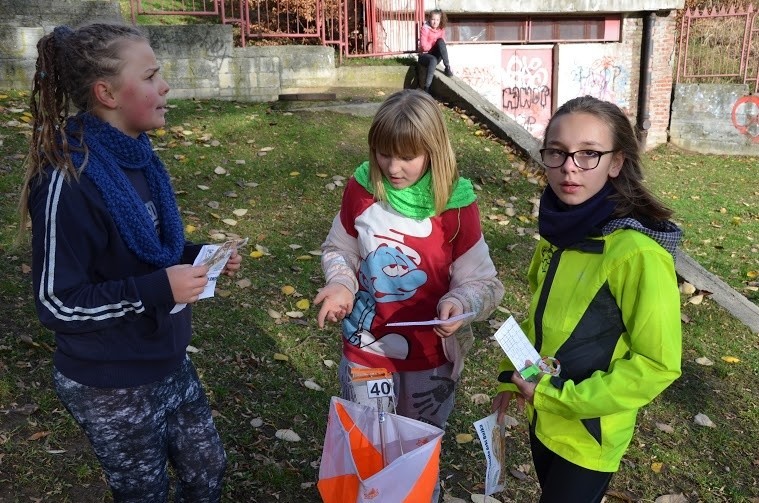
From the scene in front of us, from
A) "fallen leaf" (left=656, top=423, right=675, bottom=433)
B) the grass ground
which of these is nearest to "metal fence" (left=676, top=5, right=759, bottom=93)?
the grass ground

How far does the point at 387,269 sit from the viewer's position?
239cm

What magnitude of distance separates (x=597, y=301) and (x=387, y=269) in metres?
0.76

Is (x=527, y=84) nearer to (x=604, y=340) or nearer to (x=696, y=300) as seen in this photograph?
(x=696, y=300)

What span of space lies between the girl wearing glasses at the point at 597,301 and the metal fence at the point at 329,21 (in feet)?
29.9

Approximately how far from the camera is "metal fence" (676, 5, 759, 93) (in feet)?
47.8

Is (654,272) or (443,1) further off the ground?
(443,1)

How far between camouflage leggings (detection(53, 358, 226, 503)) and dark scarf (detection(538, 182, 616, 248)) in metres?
1.31

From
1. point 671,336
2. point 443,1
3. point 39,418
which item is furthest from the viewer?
point 443,1

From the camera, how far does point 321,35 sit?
11.0 meters

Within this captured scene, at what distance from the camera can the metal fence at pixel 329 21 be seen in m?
10.7

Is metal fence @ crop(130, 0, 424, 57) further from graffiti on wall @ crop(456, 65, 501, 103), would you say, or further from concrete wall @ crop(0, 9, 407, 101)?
graffiti on wall @ crop(456, 65, 501, 103)

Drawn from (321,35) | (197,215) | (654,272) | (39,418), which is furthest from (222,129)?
(654,272)

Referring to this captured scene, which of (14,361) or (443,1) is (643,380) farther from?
(443,1)

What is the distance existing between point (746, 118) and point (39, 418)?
575 inches
